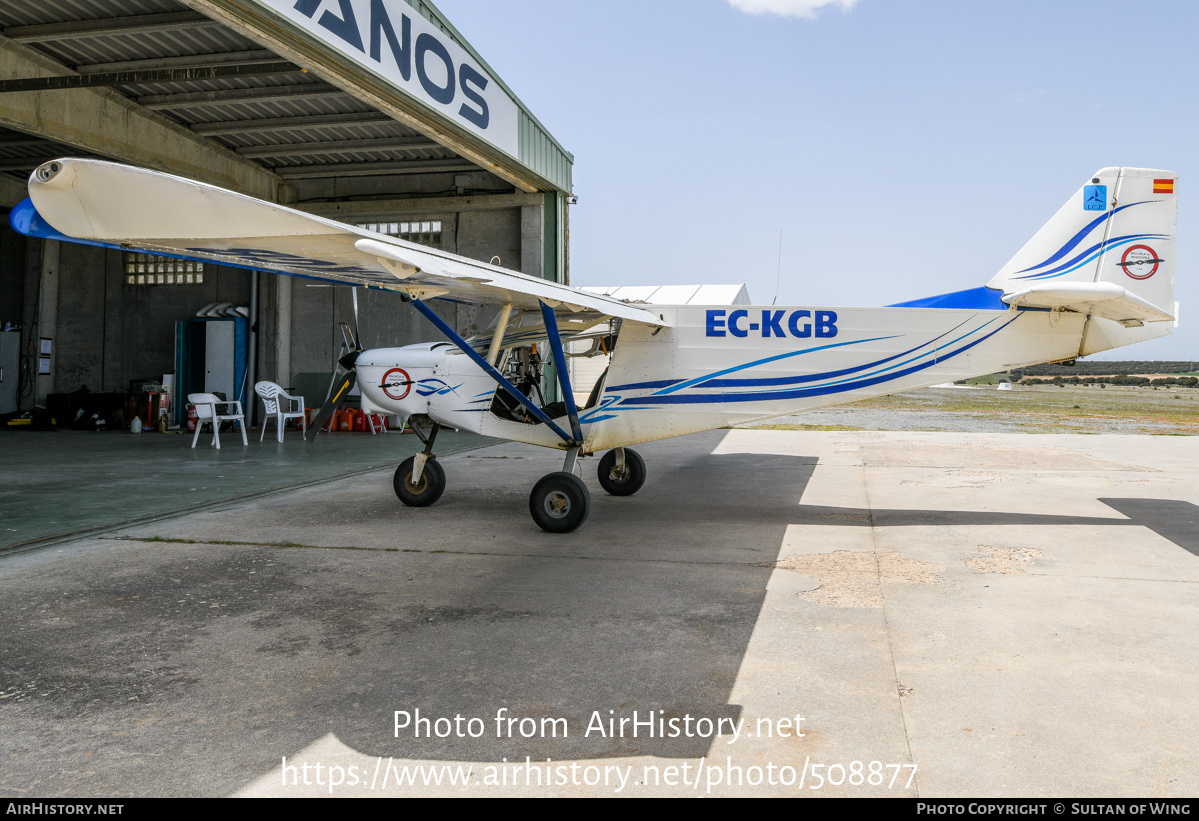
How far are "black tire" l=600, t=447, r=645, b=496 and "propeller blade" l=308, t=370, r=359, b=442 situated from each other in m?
2.74

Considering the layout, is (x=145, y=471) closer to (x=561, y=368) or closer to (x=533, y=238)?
(x=561, y=368)

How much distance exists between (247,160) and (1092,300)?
1450 centimetres

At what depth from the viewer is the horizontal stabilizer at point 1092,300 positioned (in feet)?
19.3

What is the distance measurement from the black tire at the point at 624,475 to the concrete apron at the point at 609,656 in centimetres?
125

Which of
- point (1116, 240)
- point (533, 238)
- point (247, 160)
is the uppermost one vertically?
point (247, 160)

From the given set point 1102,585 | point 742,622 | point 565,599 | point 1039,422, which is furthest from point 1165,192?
point 1039,422

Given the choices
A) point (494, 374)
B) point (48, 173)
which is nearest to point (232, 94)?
point (494, 374)

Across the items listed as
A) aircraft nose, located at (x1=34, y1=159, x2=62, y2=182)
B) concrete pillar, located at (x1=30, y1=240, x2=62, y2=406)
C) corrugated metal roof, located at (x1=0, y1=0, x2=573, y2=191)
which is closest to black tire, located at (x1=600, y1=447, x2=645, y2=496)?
aircraft nose, located at (x1=34, y1=159, x2=62, y2=182)

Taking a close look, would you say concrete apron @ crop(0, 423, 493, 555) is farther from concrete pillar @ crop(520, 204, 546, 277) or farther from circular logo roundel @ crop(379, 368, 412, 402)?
concrete pillar @ crop(520, 204, 546, 277)

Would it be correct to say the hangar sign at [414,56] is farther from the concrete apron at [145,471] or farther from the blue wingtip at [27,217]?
the concrete apron at [145,471]

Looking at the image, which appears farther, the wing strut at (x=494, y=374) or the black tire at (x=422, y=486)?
the black tire at (x=422, y=486)

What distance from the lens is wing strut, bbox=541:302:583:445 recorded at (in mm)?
6031

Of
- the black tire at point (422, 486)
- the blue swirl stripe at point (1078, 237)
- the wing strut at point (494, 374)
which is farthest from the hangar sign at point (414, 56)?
the blue swirl stripe at point (1078, 237)

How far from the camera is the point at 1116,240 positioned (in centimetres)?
670
